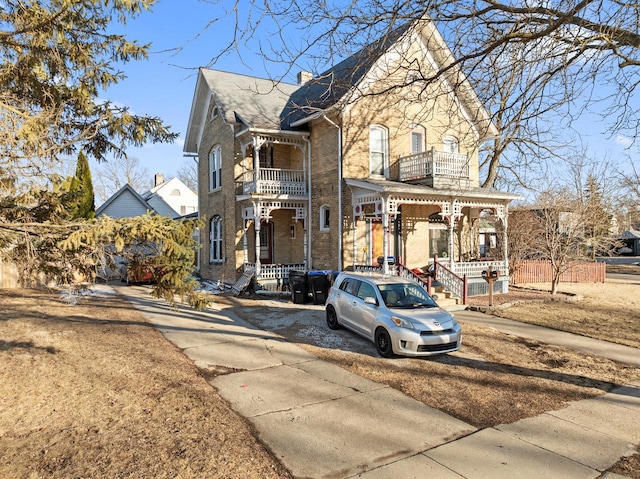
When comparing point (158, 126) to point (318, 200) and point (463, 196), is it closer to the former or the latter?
point (318, 200)

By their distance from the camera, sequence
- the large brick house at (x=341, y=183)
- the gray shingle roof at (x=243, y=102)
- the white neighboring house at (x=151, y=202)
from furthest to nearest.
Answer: the white neighboring house at (x=151, y=202) < the gray shingle roof at (x=243, y=102) < the large brick house at (x=341, y=183)

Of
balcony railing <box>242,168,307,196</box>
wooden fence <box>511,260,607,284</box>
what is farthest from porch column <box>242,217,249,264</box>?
wooden fence <box>511,260,607,284</box>

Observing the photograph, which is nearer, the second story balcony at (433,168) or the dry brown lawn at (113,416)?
the dry brown lawn at (113,416)

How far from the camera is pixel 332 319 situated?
36.5 feet

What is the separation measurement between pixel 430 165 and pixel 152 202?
28784 mm

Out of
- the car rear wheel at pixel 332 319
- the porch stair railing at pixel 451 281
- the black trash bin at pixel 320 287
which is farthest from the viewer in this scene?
the black trash bin at pixel 320 287

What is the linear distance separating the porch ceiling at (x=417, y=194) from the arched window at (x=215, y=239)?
807 cm

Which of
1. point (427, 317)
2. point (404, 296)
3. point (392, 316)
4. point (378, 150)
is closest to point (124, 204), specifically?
point (378, 150)

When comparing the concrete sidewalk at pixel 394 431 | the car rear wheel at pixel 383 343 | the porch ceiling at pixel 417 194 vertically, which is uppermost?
the porch ceiling at pixel 417 194

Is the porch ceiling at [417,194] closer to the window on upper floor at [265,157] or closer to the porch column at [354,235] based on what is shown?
the porch column at [354,235]

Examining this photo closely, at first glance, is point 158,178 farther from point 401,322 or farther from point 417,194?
point 401,322

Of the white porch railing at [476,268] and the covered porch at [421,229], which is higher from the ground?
the covered porch at [421,229]

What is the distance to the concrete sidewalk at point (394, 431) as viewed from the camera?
452cm

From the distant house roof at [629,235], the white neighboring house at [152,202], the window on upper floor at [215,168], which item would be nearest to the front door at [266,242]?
the window on upper floor at [215,168]
